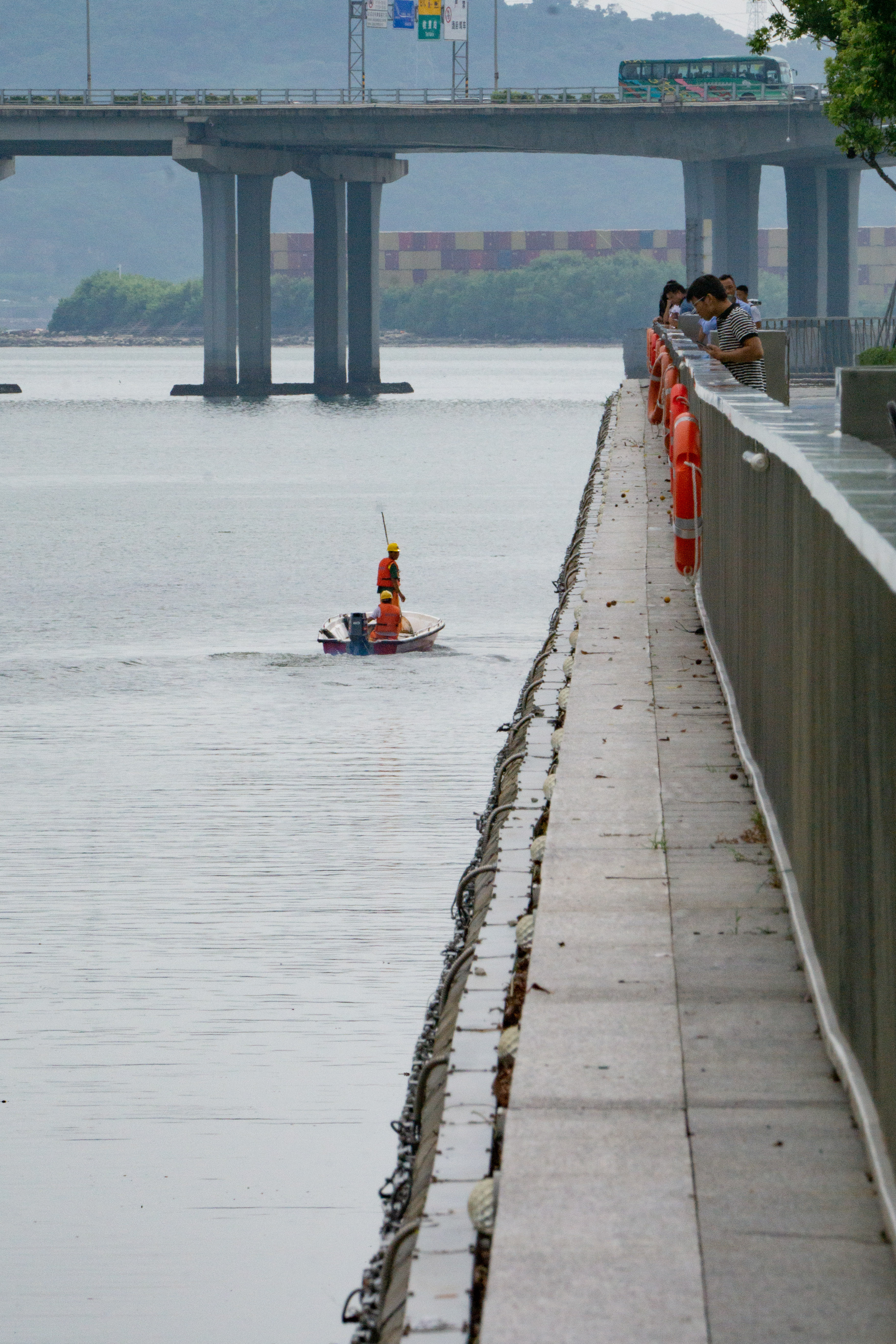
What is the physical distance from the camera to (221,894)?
67.8 ft

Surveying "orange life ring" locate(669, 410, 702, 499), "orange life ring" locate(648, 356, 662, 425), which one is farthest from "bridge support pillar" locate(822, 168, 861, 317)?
"orange life ring" locate(669, 410, 702, 499)

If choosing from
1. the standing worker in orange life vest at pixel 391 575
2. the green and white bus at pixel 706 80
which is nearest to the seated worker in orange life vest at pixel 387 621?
the standing worker in orange life vest at pixel 391 575

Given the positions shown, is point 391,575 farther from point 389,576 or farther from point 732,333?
point 732,333

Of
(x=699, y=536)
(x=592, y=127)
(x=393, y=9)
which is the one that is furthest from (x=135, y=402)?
(x=699, y=536)

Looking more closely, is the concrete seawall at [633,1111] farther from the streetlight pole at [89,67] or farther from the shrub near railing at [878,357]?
the streetlight pole at [89,67]

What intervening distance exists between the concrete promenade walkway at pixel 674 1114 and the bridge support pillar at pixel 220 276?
115 m

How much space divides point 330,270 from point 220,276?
9.19 metres

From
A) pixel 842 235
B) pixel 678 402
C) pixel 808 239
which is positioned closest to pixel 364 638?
pixel 678 402

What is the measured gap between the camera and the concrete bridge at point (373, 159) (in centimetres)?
10681

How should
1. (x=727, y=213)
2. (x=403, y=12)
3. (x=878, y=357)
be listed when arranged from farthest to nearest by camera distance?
1. (x=403, y=12)
2. (x=727, y=213)
3. (x=878, y=357)

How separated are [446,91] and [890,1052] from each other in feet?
391

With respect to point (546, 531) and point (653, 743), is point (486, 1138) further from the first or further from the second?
point (546, 531)

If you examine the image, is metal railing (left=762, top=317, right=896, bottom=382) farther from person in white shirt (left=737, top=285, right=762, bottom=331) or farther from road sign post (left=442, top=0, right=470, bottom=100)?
road sign post (left=442, top=0, right=470, bottom=100)

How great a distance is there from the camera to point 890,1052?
533 centimetres
